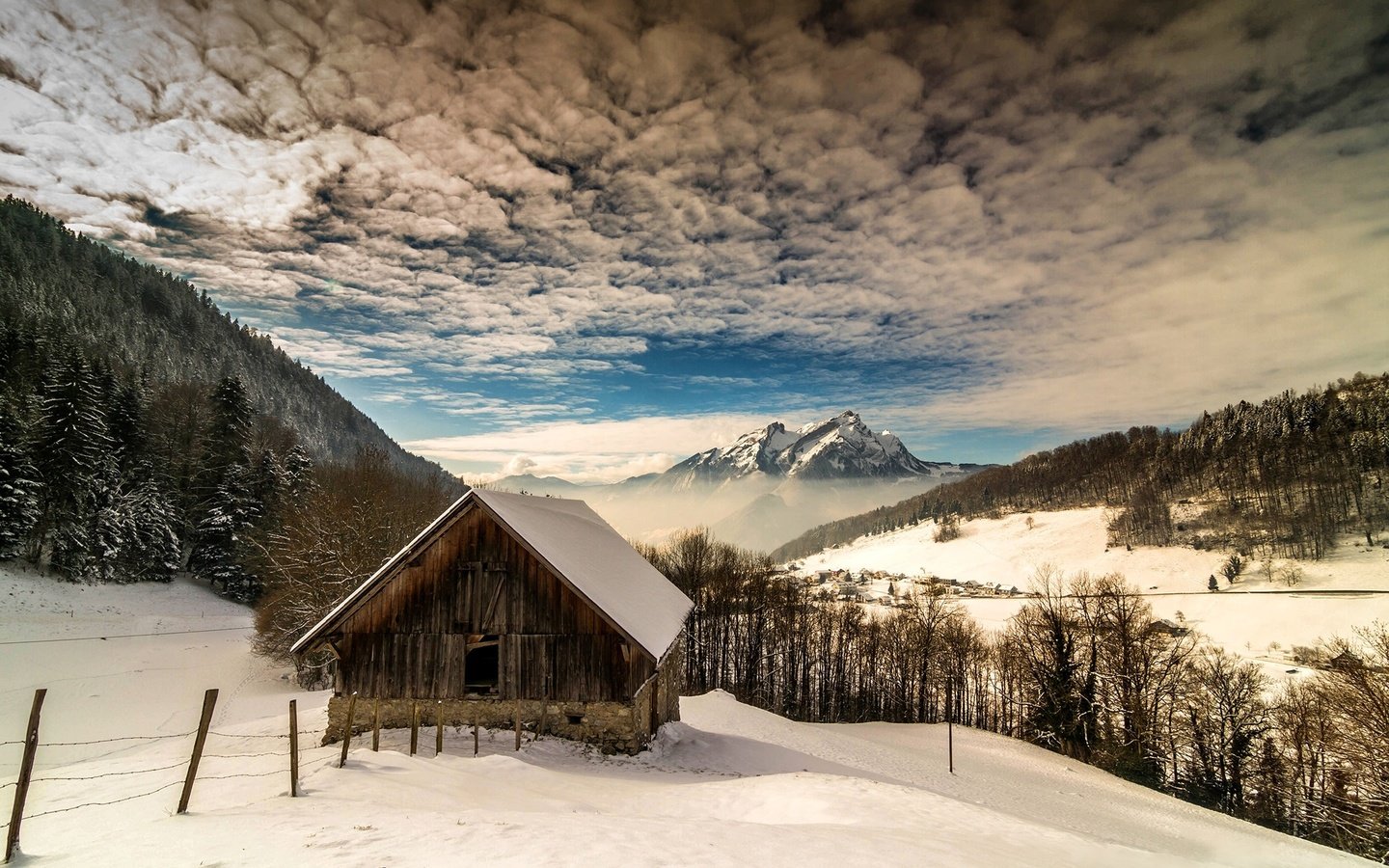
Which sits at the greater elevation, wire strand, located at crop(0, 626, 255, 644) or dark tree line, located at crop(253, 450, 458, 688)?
dark tree line, located at crop(253, 450, 458, 688)

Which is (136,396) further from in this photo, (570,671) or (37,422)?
(570,671)

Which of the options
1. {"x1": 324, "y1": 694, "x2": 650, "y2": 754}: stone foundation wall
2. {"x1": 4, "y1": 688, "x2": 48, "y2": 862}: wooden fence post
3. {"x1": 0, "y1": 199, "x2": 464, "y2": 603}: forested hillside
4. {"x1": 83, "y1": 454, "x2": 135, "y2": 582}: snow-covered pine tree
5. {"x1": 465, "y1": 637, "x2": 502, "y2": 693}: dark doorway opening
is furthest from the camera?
{"x1": 83, "y1": 454, "x2": 135, "y2": 582}: snow-covered pine tree

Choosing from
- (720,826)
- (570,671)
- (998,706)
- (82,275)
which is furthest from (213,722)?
(82,275)

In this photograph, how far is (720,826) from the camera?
35.9 feet

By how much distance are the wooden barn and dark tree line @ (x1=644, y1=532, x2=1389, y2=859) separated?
56.6 ft

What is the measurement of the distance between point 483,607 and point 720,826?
10.5 metres

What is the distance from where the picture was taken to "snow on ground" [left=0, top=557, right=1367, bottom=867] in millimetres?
8812

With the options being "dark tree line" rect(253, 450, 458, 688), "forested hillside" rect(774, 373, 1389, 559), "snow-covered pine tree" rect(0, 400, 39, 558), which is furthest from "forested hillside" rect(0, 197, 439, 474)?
"forested hillside" rect(774, 373, 1389, 559)


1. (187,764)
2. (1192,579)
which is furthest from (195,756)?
(1192,579)

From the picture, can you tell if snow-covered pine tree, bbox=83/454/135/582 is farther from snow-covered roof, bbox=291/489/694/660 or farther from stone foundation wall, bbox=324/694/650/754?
stone foundation wall, bbox=324/694/650/754

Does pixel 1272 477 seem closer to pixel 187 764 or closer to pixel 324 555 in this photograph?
pixel 324 555

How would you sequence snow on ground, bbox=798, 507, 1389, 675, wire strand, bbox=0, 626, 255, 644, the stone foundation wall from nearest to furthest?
the stone foundation wall, wire strand, bbox=0, 626, 255, 644, snow on ground, bbox=798, 507, 1389, 675

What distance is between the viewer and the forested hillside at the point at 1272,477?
Result: 126 m

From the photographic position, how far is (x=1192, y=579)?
11956 cm
